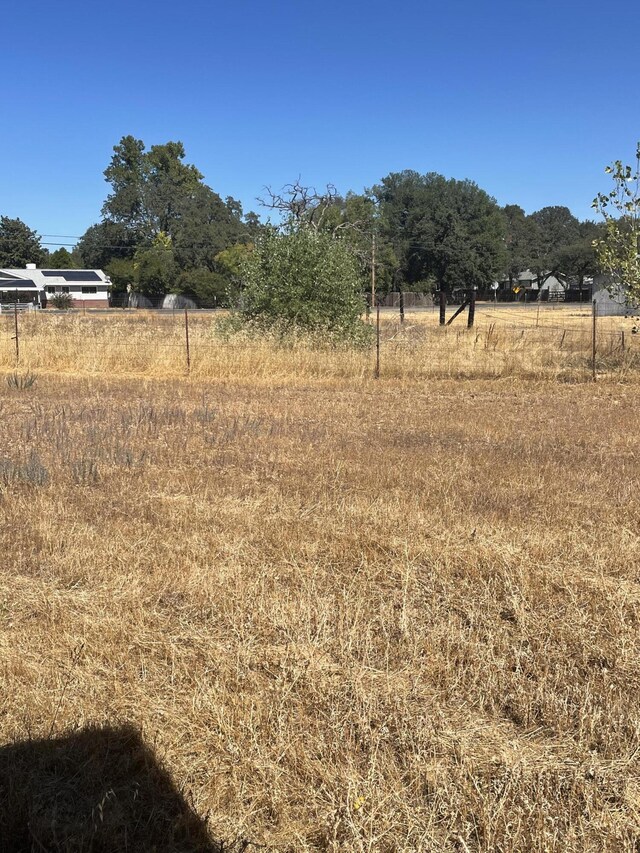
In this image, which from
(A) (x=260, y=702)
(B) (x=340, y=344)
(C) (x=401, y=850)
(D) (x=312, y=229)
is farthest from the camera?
(D) (x=312, y=229)

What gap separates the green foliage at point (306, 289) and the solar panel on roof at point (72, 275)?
204 ft

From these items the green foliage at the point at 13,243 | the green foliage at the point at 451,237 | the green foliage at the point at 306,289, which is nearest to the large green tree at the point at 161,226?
the green foliage at the point at 13,243

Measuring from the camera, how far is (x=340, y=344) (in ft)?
61.2

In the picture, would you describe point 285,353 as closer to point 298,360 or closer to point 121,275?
point 298,360

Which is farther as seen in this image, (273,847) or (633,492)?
(633,492)

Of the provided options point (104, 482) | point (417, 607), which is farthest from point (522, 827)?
point (104, 482)

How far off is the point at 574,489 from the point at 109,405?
8.25m

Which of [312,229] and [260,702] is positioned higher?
[312,229]

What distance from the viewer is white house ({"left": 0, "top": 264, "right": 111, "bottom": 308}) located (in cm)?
7000

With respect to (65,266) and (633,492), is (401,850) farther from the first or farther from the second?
(65,266)

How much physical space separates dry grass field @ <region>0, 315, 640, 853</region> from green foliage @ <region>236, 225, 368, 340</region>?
11.8 metres

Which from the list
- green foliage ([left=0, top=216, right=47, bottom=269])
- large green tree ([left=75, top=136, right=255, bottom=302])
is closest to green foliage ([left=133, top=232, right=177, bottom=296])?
large green tree ([left=75, top=136, right=255, bottom=302])

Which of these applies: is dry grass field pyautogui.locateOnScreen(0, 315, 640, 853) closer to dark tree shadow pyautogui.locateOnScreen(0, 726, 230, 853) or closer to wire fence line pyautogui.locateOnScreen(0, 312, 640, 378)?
dark tree shadow pyautogui.locateOnScreen(0, 726, 230, 853)

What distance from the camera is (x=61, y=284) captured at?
74.9 m
